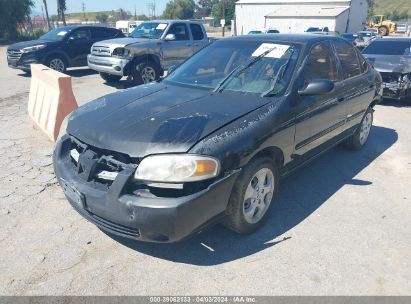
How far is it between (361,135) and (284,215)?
258cm

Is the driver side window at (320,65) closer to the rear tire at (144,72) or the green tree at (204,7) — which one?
the rear tire at (144,72)

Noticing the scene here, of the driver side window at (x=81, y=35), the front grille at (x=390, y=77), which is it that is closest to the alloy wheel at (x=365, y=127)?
the front grille at (x=390, y=77)

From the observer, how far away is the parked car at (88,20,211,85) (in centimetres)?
979

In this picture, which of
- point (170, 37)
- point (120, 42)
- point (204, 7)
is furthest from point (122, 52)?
point (204, 7)

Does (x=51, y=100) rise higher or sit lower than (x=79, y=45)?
lower

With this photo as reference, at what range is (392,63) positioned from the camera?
343 inches

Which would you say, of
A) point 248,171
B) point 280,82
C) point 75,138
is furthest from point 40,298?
point 280,82

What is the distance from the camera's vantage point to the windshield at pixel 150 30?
1062cm

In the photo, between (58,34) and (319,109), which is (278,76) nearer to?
(319,109)

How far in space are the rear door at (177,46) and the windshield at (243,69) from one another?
21.1ft

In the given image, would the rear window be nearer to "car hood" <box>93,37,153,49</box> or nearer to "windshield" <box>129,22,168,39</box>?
"windshield" <box>129,22,168,39</box>

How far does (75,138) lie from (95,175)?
55cm

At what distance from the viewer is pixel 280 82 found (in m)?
3.54

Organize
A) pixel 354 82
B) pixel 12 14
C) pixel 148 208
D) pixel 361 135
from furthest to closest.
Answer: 1. pixel 12 14
2. pixel 361 135
3. pixel 354 82
4. pixel 148 208
